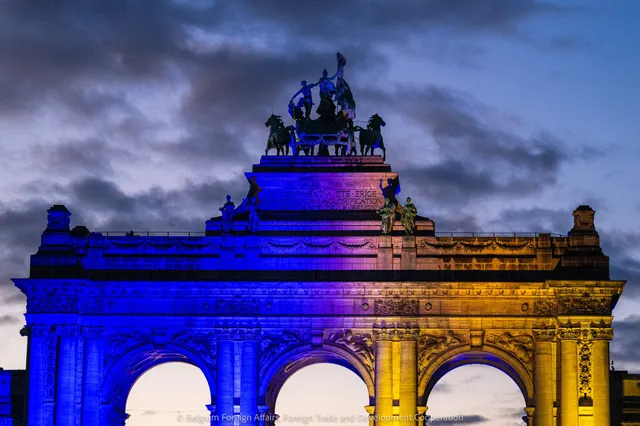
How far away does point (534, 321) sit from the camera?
374 ft

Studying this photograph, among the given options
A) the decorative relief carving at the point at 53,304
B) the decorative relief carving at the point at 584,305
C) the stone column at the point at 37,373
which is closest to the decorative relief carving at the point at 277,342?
the decorative relief carving at the point at 53,304

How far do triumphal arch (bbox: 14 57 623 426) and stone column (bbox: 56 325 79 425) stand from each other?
8 centimetres

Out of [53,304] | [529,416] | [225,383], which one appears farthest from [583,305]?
[53,304]

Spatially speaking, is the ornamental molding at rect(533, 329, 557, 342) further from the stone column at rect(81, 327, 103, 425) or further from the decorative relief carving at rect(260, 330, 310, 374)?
the stone column at rect(81, 327, 103, 425)

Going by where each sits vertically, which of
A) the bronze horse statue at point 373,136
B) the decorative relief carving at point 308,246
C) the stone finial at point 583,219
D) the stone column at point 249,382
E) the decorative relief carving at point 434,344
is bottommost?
the stone column at point 249,382

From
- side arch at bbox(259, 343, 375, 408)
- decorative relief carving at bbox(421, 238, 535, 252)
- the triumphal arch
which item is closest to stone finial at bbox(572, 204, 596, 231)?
the triumphal arch

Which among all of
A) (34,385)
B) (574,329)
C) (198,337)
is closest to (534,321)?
(574,329)

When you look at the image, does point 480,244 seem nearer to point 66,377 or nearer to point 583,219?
point 583,219

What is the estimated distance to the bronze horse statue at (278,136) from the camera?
119m

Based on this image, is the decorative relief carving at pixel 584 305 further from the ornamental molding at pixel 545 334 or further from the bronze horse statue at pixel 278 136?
the bronze horse statue at pixel 278 136

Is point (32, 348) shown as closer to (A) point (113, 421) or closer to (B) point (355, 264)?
(A) point (113, 421)

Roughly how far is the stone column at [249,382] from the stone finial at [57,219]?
1136 centimetres

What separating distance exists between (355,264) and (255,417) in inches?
367

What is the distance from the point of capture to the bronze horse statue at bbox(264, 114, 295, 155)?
119 meters
